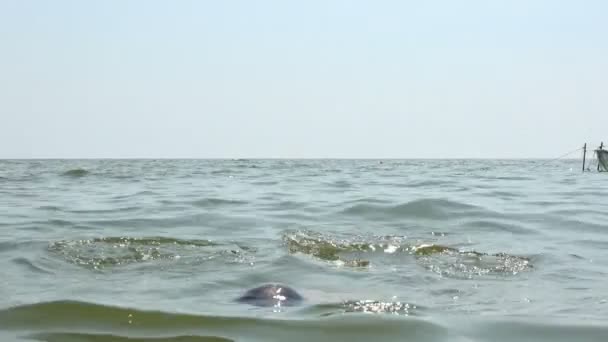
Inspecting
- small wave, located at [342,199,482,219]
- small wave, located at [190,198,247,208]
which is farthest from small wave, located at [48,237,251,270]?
small wave, located at [190,198,247,208]

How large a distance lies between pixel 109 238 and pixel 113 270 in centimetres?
193

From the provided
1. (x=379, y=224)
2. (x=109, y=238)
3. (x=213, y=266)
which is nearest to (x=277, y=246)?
(x=213, y=266)

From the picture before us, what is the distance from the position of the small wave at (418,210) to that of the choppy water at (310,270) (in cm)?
5

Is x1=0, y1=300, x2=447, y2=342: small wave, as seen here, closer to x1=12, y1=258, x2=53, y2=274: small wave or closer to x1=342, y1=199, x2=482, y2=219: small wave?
x1=12, y1=258, x2=53, y2=274: small wave

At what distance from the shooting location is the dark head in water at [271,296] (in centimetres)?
530

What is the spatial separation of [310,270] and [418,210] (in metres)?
5.51

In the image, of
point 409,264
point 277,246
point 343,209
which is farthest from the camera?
point 343,209

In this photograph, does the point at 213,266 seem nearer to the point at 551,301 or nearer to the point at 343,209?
the point at 551,301

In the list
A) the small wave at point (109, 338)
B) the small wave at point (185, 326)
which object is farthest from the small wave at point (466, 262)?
the small wave at point (109, 338)

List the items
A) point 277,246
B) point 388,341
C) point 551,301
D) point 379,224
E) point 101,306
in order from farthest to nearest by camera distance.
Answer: point 379,224 → point 277,246 → point 551,301 → point 101,306 → point 388,341

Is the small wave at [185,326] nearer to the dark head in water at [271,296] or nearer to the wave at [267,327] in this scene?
the wave at [267,327]

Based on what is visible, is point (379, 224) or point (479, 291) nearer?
point (479, 291)

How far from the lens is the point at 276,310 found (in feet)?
16.5

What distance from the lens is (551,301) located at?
18.3 ft
